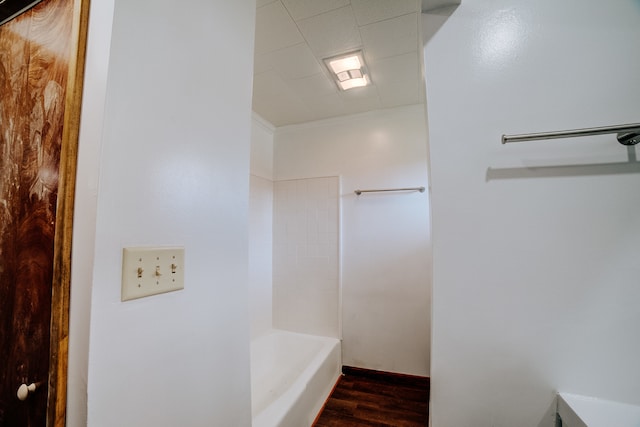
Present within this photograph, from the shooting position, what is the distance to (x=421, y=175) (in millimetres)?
2266

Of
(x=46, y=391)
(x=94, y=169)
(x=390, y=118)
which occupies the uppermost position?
(x=390, y=118)

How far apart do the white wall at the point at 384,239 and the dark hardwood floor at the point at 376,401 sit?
9 cm

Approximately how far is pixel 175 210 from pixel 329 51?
148cm

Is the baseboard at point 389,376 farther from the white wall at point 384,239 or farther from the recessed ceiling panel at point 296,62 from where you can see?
the recessed ceiling panel at point 296,62

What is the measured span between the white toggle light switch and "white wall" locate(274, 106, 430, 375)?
6.13 feet

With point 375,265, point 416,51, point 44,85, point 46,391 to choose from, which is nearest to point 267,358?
point 375,265

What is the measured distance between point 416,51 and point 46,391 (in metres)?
2.19

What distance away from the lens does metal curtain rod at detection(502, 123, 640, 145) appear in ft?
2.60

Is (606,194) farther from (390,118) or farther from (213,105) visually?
(390,118)

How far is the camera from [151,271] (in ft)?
2.06

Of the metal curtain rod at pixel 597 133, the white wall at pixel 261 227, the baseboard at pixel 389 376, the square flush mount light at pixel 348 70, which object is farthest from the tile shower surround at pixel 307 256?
the metal curtain rod at pixel 597 133

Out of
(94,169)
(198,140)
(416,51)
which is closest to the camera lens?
(94,169)

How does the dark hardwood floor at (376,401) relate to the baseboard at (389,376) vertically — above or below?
below

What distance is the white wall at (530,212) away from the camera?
87 centimetres
